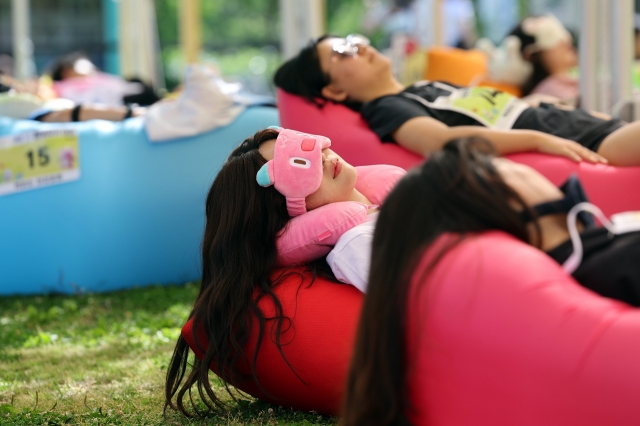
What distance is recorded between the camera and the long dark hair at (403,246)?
133cm

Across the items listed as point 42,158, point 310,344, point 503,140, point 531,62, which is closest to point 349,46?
point 503,140

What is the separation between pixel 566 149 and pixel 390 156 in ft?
2.06

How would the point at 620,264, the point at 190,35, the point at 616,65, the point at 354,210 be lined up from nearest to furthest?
the point at 620,264 < the point at 354,210 < the point at 616,65 < the point at 190,35

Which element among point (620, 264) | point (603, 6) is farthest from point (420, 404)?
point (603, 6)

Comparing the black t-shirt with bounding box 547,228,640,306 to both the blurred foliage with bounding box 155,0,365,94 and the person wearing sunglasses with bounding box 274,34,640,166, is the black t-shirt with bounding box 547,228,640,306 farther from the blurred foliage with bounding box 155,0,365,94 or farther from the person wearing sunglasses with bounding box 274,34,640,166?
the blurred foliage with bounding box 155,0,365,94

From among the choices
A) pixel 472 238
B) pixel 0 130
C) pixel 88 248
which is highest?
pixel 472 238

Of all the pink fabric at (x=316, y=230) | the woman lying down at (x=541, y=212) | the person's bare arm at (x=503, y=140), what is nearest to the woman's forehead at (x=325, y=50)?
the person's bare arm at (x=503, y=140)

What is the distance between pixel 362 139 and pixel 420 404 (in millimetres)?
1855

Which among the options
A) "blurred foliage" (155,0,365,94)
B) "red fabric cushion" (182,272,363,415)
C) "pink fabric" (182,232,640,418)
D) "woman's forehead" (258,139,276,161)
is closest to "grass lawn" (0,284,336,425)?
"red fabric cushion" (182,272,363,415)

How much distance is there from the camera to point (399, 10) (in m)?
14.3

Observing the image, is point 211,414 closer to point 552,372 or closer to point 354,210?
point 354,210

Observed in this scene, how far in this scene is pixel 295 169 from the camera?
2.11 m

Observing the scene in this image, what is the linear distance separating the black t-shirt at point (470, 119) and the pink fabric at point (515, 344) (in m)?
1.77

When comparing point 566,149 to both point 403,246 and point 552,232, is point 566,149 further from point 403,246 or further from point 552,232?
point 403,246
